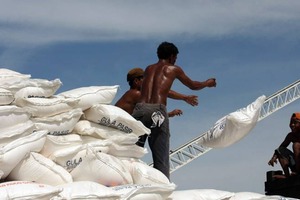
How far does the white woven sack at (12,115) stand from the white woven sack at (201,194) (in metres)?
1.03

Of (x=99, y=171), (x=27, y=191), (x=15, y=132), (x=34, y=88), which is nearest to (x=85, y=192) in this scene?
(x=27, y=191)

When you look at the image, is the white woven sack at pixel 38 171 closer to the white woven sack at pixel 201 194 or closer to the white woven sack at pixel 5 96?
the white woven sack at pixel 5 96

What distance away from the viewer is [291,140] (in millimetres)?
6344

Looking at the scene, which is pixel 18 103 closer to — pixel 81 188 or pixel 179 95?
pixel 81 188

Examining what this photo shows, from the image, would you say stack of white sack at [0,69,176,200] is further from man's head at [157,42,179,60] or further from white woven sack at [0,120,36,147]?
man's head at [157,42,179,60]

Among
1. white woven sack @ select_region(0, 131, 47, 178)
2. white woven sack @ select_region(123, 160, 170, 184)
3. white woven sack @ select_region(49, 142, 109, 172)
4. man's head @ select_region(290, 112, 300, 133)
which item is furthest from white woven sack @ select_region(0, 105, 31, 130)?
man's head @ select_region(290, 112, 300, 133)

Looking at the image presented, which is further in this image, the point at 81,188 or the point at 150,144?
the point at 150,144

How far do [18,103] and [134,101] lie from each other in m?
1.63

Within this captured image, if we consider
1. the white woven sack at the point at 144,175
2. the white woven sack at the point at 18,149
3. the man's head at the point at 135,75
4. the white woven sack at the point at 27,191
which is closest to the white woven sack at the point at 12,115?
the white woven sack at the point at 18,149

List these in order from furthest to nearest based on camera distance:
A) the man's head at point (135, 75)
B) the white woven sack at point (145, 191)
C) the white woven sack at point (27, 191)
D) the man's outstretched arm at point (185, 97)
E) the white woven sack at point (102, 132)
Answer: the man's head at point (135, 75)
the man's outstretched arm at point (185, 97)
the white woven sack at point (102, 132)
the white woven sack at point (145, 191)
the white woven sack at point (27, 191)

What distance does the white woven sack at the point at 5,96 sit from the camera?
4242 mm

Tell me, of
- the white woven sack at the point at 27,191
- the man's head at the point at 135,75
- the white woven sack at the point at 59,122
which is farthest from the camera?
the man's head at the point at 135,75

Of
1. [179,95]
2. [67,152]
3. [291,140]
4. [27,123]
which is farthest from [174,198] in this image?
[291,140]

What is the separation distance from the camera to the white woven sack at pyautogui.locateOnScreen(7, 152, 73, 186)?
4223mm
